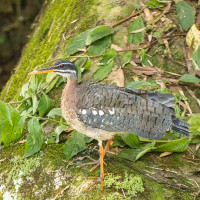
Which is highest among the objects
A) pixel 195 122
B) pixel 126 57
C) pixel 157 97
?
→ pixel 157 97

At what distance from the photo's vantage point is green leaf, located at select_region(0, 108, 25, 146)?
431cm

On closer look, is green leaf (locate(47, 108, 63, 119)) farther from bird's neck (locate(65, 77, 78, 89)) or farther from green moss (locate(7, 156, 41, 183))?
green moss (locate(7, 156, 41, 183))

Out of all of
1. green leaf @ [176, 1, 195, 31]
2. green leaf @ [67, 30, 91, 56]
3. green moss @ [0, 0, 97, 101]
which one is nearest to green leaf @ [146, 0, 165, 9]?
green leaf @ [176, 1, 195, 31]

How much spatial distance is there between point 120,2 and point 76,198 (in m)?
3.25

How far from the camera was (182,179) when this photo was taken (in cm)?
403

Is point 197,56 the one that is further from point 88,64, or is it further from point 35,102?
point 35,102

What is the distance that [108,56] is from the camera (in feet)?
17.0

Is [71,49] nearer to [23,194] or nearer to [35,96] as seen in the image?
[35,96]

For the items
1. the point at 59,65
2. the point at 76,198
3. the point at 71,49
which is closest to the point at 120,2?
the point at 71,49

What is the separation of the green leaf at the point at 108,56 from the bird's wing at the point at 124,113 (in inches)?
40.3

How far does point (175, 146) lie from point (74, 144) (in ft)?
3.70

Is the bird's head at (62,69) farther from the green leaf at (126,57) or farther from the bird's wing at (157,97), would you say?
the green leaf at (126,57)

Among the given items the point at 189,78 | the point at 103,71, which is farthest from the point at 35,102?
the point at 189,78

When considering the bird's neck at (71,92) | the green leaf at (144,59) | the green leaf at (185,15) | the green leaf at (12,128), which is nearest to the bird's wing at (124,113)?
the bird's neck at (71,92)
